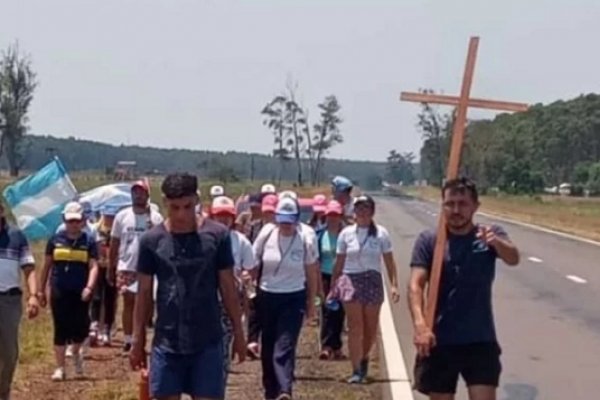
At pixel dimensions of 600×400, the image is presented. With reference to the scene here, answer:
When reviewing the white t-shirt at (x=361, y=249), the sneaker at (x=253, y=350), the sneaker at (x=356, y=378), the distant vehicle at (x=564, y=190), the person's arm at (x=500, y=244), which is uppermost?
the person's arm at (x=500, y=244)

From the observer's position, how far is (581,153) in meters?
156

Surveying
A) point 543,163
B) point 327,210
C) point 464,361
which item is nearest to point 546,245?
point 327,210

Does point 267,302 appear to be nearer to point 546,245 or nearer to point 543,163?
point 546,245

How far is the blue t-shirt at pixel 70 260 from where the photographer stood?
12578 millimetres

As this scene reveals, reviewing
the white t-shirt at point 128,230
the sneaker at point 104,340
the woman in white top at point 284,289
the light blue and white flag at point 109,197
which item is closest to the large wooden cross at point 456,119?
the woman in white top at point 284,289

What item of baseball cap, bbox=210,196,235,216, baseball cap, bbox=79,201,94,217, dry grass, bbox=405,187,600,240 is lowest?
dry grass, bbox=405,187,600,240

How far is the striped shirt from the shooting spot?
33.1ft

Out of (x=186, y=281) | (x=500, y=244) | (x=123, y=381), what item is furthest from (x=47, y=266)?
(x=500, y=244)

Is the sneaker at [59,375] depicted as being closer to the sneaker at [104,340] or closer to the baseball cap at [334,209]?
the sneaker at [104,340]

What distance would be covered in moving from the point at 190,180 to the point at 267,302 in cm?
349

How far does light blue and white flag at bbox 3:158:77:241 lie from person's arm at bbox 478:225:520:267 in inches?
597

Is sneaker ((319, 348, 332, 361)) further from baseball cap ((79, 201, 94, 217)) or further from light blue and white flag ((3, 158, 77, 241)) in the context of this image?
light blue and white flag ((3, 158, 77, 241))

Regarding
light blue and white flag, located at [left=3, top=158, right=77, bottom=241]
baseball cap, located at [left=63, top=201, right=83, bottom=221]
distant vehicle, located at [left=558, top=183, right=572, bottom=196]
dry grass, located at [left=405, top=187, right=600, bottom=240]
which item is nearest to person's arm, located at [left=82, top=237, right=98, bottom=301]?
baseball cap, located at [left=63, top=201, right=83, bottom=221]

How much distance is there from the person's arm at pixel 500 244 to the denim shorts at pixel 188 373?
161cm
